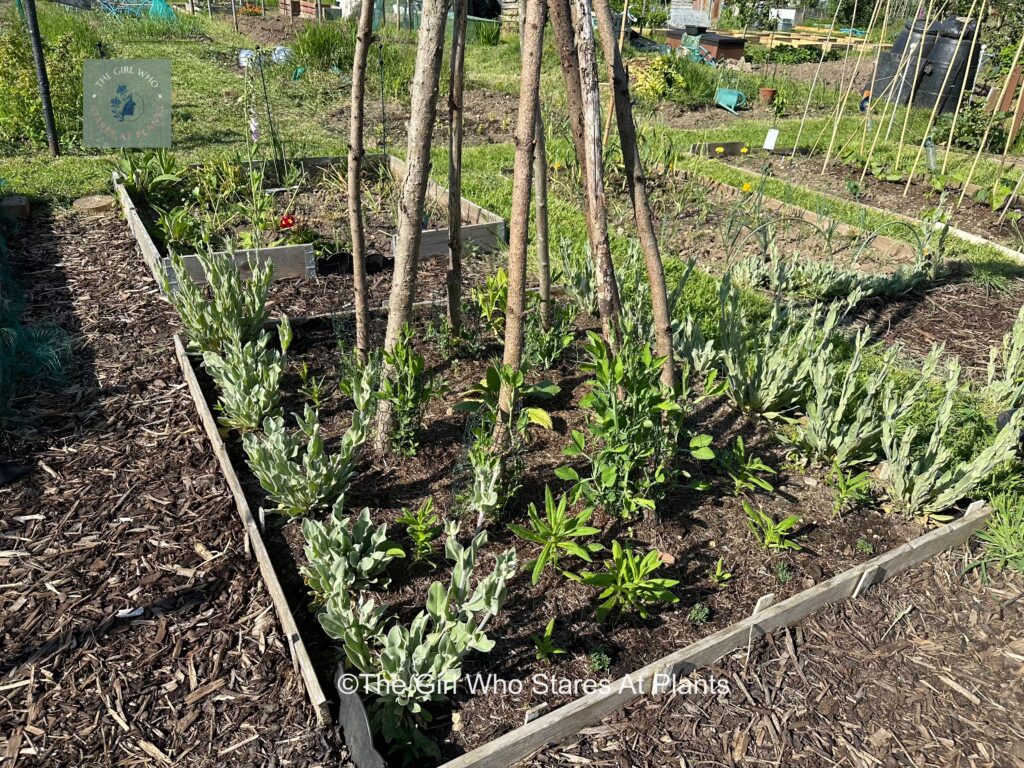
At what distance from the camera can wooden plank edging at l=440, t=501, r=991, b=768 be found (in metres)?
1.89

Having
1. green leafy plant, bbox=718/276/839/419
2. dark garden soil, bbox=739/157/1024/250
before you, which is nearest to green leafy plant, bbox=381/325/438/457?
green leafy plant, bbox=718/276/839/419

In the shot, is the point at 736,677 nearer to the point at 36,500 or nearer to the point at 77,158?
the point at 36,500

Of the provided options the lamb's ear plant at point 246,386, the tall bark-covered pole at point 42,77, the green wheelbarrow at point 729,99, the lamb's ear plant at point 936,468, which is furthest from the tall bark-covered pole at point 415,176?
the green wheelbarrow at point 729,99

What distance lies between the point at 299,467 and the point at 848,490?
2.09 meters

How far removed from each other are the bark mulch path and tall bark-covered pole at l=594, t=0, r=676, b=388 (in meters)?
1.76

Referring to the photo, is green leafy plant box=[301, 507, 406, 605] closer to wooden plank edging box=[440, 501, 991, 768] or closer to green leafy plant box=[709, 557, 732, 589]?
wooden plank edging box=[440, 501, 991, 768]

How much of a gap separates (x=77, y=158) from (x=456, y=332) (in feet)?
17.5

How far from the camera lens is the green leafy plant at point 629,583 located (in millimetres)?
2186

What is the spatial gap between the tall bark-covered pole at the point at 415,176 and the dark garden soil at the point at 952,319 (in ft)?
10.1

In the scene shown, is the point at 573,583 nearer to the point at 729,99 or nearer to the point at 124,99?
the point at 124,99

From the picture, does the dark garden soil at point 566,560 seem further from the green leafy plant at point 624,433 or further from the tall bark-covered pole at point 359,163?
the tall bark-covered pole at point 359,163

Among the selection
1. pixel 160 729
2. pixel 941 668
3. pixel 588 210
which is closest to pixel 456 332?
pixel 588 210

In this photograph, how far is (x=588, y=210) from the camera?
248 centimetres

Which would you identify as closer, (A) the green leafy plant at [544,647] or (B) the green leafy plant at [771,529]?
(A) the green leafy plant at [544,647]
